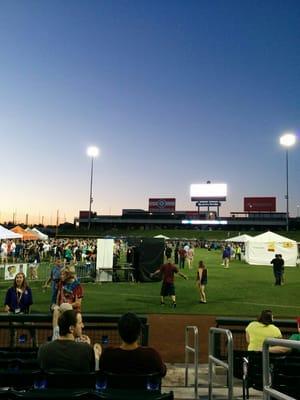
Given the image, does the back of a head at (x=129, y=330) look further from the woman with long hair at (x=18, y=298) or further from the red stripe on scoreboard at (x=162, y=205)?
the red stripe on scoreboard at (x=162, y=205)

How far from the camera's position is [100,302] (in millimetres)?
16891

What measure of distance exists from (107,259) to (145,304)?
8646mm

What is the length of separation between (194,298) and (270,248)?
22.9 m

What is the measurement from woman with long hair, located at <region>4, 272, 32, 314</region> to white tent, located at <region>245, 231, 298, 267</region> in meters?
33.0

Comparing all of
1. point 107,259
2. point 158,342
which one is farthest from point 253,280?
A: point 158,342

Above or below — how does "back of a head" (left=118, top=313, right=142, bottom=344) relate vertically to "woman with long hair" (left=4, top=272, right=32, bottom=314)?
above

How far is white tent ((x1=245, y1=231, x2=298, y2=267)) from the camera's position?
39000mm

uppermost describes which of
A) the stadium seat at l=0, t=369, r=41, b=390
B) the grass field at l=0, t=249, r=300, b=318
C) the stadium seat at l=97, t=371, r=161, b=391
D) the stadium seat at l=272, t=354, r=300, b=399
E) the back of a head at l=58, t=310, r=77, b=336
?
the back of a head at l=58, t=310, r=77, b=336

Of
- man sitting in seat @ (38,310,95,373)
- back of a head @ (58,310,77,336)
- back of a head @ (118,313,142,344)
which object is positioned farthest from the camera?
back of a head @ (58,310,77,336)

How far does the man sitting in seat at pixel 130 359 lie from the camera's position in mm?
3623

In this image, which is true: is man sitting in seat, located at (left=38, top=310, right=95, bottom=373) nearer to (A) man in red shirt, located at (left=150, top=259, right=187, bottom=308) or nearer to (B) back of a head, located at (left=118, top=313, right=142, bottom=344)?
(B) back of a head, located at (left=118, top=313, right=142, bottom=344)

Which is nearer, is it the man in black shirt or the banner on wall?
the banner on wall

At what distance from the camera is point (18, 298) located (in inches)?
361

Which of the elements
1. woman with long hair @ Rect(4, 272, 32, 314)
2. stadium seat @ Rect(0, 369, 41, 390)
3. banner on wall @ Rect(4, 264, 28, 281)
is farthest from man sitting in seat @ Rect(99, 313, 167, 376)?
banner on wall @ Rect(4, 264, 28, 281)
